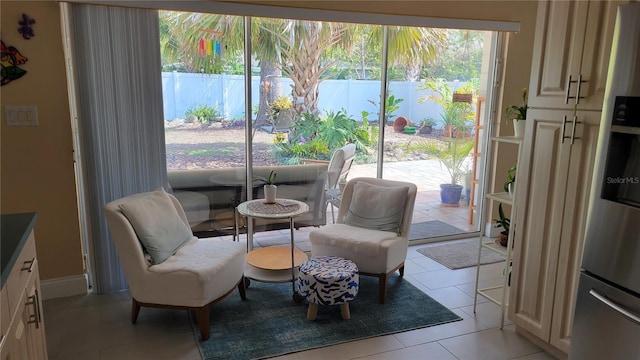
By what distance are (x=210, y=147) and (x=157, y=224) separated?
1.03 metres

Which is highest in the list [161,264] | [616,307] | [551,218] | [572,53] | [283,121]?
[572,53]

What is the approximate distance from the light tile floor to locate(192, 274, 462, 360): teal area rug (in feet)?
0.28

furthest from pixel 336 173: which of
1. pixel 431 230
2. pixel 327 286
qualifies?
pixel 327 286

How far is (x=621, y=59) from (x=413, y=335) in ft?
6.17

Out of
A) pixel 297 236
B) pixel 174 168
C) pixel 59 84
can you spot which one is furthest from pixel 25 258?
pixel 297 236

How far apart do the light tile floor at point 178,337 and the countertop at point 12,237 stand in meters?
1.10

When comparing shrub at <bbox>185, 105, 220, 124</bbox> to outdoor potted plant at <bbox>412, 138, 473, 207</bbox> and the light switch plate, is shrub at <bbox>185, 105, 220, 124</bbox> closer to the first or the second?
the light switch plate

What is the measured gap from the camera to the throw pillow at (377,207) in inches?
140

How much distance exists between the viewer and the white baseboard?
129 inches

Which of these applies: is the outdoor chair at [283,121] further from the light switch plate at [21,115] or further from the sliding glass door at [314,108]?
the light switch plate at [21,115]

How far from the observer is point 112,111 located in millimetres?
3211

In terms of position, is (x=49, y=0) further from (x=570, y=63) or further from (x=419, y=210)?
(x=419, y=210)

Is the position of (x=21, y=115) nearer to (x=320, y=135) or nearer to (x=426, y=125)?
(x=320, y=135)

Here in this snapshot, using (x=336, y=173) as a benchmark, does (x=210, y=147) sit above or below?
above
